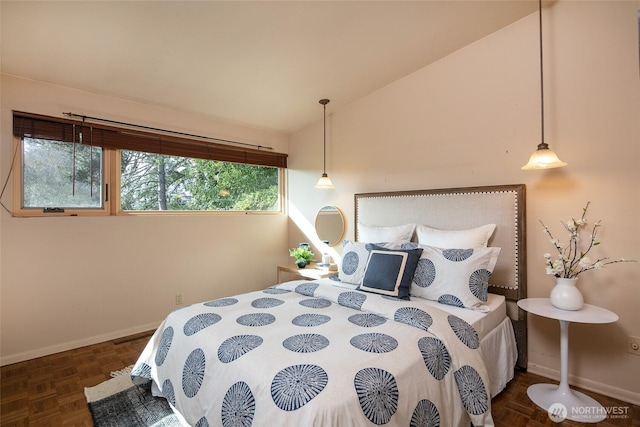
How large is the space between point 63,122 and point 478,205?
3647 mm

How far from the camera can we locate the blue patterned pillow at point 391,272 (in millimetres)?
2150

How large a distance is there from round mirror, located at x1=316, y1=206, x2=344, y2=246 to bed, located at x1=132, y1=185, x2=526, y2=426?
942 mm

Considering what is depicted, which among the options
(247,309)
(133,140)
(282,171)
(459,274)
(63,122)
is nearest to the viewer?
(247,309)

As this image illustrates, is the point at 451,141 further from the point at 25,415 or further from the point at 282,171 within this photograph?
the point at 25,415

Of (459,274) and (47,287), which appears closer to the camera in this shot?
(459,274)

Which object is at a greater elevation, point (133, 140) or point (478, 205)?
point (133, 140)

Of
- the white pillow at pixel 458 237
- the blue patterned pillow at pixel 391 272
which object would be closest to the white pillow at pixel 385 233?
the white pillow at pixel 458 237

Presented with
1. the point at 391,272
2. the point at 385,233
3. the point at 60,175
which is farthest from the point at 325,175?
the point at 60,175

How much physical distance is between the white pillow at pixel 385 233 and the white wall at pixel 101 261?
1658 mm

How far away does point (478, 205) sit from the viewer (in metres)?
2.49

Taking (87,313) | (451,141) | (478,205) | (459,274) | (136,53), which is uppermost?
(136,53)

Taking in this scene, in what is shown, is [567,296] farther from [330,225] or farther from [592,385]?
[330,225]

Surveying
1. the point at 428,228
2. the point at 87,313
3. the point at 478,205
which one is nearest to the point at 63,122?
the point at 87,313

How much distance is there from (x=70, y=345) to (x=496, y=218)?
12.6 feet
